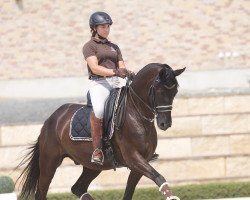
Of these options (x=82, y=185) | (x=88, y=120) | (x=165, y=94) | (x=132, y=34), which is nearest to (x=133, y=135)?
(x=165, y=94)

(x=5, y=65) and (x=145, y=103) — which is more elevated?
(x=145, y=103)

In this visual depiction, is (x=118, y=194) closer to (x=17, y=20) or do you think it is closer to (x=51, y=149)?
(x=51, y=149)

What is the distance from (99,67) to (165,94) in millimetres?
1028

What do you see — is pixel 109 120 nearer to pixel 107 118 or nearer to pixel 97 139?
pixel 107 118

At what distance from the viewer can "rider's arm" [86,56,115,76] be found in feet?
31.5

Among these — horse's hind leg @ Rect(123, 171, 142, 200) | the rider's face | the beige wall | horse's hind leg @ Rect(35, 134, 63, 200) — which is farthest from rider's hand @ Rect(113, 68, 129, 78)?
the beige wall

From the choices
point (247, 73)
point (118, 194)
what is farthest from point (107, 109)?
point (247, 73)

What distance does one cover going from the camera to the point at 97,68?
966 cm

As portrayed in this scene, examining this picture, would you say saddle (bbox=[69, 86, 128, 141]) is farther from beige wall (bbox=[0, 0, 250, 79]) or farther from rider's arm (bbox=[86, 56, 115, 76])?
beige wall (bbox=[0, 0, 250, 79])

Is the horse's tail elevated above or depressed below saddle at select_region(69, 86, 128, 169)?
below

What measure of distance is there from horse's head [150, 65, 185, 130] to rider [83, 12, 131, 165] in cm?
77

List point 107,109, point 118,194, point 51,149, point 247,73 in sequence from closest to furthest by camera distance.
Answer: point 107,109, point 51,149, point 118,194, point 247,73

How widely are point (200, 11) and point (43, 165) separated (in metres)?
8.93

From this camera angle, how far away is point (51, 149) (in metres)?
10.8
